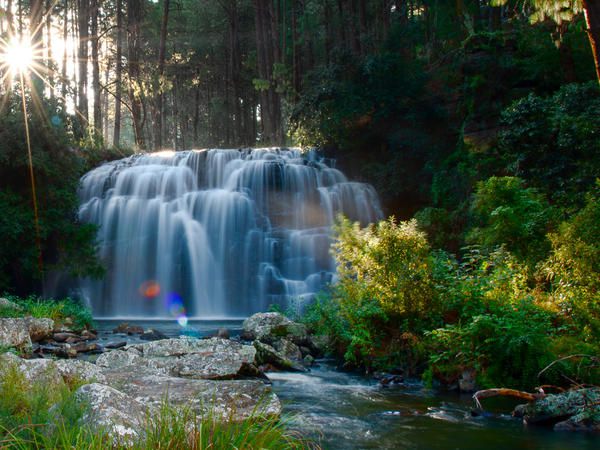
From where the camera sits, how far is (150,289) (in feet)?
67.9

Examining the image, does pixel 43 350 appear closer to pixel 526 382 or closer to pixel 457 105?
pixel 526 382

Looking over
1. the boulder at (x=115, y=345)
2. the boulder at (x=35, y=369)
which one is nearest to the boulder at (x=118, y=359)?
the boulder at (x=115, y=345)

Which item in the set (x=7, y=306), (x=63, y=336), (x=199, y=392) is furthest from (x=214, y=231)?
(x=199, y=392)

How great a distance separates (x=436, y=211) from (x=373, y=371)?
1013cm

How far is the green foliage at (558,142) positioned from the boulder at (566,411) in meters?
7.17

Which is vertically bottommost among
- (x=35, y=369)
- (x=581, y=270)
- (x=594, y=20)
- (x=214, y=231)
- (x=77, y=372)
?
(x=77, y=372)

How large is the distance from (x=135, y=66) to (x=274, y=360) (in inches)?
1016

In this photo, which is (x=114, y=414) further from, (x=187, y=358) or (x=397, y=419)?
(x=187, y=358)

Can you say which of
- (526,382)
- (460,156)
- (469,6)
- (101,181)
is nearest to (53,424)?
(526,382)

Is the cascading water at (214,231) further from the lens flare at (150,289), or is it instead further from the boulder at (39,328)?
the boulder at (39,328)

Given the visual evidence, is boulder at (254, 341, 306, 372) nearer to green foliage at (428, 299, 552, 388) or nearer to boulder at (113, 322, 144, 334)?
green foliage at (428, 299, 552, 388)

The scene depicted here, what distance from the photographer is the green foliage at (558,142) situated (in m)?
14.0

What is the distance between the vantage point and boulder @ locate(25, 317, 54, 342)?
1209cm

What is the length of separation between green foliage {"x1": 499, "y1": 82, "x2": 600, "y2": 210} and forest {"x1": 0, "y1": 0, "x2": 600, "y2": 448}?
5cm
